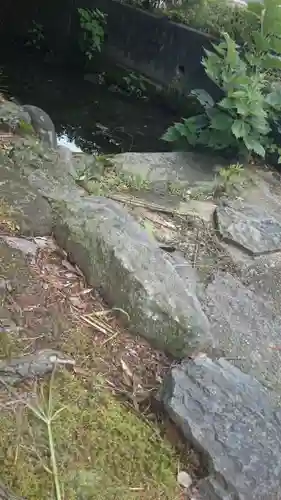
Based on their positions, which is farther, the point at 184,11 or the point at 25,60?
the point at 25,60

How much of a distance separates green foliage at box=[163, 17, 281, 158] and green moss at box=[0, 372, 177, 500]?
121 inches

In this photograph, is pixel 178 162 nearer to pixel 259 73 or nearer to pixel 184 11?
pixel 259 73

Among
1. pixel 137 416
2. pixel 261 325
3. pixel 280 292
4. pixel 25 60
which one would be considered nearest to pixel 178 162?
pixel 280 292

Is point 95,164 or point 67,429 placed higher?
point 67,429

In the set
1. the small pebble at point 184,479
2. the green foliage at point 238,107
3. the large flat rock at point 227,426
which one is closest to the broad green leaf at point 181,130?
the green foliage at point 238,107

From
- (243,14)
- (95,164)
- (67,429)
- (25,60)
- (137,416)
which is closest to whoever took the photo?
(67,429)

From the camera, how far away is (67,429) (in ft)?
6.94

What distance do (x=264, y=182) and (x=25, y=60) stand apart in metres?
5.55

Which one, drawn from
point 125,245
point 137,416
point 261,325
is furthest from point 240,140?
point 137,416

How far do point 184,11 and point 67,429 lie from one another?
23.3ft

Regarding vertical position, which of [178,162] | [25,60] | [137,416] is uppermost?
[137,416]

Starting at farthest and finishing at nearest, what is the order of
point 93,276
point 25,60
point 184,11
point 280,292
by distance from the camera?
point 25,60 → point 184,11 → point 280,292 → point 93,276

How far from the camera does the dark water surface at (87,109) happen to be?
6695 mm

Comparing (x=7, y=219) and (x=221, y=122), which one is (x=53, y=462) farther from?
(x=221, y=122)
